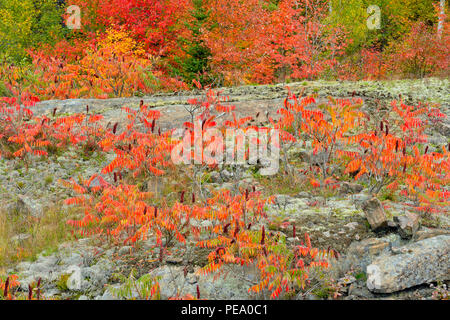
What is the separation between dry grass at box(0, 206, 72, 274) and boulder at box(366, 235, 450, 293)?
15.8 ft

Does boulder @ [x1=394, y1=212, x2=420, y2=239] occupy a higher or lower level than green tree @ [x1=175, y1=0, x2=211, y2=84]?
lower

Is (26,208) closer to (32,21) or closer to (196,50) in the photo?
(196,50)

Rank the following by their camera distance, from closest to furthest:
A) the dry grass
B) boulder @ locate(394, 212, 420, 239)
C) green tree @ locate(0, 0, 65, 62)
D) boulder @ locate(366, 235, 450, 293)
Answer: boulder @ locate(366, 235, 450, 293) → boulder @ locate(394, 212, 420, 239) → the dry grass → green tree @ locate(0, 0, 65, 62)

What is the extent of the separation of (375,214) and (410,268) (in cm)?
143

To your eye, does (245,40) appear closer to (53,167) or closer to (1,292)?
(53,167)

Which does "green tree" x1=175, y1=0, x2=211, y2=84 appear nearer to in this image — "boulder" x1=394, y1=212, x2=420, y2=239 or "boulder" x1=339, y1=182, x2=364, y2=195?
"boulder" x1=339, y1=182, x2=364, y2=195

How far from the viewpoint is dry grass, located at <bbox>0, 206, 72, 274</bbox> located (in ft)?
21.2

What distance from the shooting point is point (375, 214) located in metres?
6.43

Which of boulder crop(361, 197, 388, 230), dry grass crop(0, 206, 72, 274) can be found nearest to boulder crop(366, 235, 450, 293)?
boulder crop(361, 197, 388, 230)

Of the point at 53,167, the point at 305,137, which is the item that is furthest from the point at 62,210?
the point at 305,137

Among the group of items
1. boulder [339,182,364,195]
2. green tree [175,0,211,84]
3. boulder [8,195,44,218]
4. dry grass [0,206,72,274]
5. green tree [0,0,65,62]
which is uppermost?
green tree [0,0,65,62]

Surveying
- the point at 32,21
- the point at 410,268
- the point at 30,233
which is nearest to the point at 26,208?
the point at 30,233

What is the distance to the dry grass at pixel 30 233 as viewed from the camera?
21.2ft

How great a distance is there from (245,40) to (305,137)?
10.5 m
